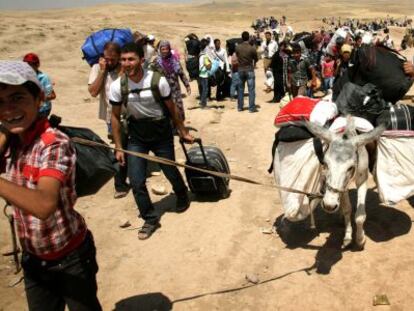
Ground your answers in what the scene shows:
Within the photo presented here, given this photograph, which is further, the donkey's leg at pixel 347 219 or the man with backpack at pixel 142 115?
the man with backpack at pixel 142 115

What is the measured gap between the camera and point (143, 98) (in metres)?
5.14

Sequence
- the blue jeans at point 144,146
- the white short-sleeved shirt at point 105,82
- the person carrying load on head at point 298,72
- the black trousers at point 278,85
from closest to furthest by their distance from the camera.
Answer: the blue jeans at point 144,146
the white short-sleeved shirt at point 105,82
the person carrying load on head at point 298,72
the black trousers at point 278,85

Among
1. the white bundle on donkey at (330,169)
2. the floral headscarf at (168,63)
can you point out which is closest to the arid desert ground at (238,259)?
the white bundle on donkey at (330,169)

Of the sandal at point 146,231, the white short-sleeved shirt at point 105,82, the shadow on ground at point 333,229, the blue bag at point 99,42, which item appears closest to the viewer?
the shadow on ground at point 333,229

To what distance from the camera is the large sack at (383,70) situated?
17.6ft

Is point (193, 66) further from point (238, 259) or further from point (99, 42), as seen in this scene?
point (238, 259)

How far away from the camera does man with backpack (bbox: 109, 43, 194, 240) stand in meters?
5.07

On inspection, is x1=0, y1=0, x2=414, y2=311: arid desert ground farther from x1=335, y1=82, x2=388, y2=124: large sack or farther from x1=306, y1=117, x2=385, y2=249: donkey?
x1=335, y1=82, x2=388, y2=124: large sack

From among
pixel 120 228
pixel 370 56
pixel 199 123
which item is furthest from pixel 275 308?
pixel 199 123

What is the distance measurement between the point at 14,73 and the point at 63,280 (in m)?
1.26

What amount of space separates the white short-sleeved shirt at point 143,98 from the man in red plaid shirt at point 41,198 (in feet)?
8.75

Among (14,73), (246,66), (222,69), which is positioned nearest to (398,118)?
(14,73)

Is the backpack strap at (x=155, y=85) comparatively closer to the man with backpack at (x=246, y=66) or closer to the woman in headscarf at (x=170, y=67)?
the woman in headscarf at (x=170, y=67)

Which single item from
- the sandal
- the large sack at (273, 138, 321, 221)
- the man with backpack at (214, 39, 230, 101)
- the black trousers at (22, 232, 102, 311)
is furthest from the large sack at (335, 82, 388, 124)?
the man with backpack at (214, 39, 230, 101)
